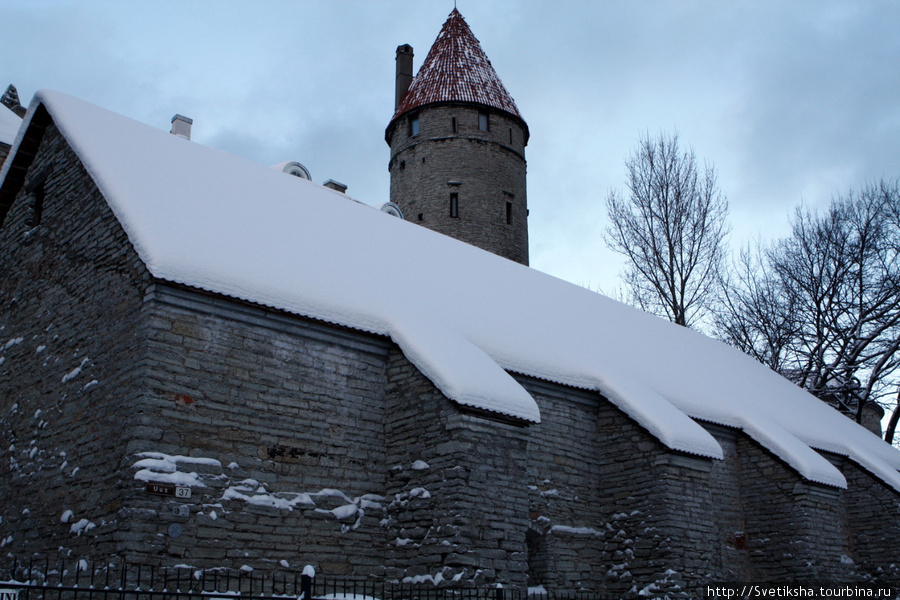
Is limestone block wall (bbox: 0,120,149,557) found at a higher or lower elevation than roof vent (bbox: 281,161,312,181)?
lower

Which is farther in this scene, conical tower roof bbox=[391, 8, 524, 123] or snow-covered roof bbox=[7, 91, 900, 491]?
conical tower roof bbox=[391, 8, 524, 123]

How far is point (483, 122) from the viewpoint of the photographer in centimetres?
2733

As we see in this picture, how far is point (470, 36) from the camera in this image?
97.9 ft

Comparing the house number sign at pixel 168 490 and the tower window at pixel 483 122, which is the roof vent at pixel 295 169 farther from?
the house number sign at pixel 168 490

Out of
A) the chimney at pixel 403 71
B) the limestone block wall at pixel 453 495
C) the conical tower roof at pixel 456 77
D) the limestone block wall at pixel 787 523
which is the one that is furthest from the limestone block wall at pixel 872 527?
the chimney at pixel 403 71

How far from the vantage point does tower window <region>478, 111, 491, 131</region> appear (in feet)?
89.2

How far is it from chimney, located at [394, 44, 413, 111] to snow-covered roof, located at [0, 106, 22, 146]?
42.0 feet

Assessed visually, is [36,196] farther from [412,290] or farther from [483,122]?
[483,122]

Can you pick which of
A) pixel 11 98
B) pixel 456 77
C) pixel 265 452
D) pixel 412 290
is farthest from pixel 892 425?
pixel 11 98

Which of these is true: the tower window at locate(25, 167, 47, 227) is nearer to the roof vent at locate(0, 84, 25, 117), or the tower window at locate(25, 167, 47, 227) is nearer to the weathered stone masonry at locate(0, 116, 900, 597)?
the weathered stone masonry at locate(0, 116, 900, 597)

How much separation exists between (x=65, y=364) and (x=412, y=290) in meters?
4.78

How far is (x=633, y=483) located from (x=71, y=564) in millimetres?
7608

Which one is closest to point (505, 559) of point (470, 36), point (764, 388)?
point (764, 388)

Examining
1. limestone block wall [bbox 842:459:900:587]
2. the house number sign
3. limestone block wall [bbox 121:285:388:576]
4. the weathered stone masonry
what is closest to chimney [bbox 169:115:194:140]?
the weathered stone masonry
